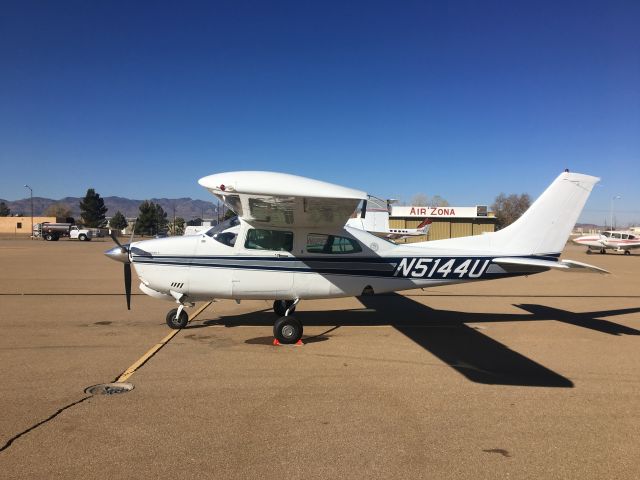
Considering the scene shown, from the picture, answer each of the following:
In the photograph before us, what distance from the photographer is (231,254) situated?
25.2 ft

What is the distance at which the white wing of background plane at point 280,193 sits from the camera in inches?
229

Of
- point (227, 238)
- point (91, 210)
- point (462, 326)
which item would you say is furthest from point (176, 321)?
point (91, 210)

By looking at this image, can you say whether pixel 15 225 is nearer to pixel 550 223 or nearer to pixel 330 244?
pixel 330 244

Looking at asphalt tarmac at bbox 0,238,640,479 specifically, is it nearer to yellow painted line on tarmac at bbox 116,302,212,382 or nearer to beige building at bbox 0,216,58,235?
yellow painted line on tarmac at bbox 116,302,212,382

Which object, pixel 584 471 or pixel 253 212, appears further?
pixel 253 212

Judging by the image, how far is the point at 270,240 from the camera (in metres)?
7.79

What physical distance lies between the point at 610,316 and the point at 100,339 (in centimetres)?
1077

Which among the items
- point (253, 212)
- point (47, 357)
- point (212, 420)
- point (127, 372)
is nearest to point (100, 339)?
point (47, 357)

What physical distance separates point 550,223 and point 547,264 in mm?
1056

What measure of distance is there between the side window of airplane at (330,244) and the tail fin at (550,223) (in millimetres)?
2823

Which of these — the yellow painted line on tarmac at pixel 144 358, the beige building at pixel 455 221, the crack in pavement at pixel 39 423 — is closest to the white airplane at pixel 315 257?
the yellow painted line on tarmac at pixel 144 358

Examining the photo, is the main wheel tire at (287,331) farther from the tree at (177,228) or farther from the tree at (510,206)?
the tree at (510,206)

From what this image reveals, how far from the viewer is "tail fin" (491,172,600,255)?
28.1ft

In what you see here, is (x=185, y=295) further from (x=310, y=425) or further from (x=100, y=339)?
(x=310, y=425)
